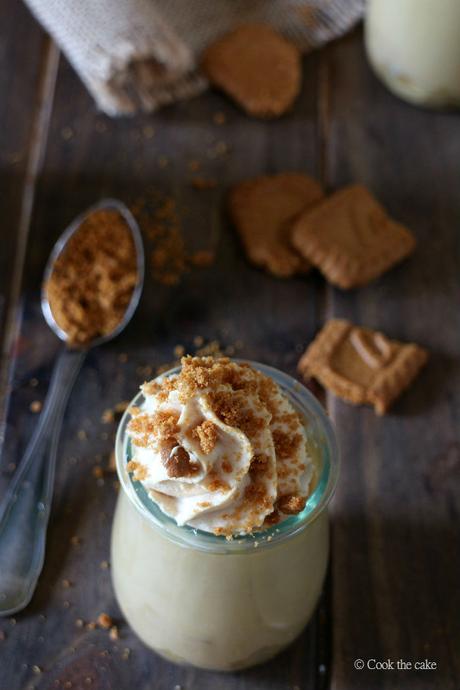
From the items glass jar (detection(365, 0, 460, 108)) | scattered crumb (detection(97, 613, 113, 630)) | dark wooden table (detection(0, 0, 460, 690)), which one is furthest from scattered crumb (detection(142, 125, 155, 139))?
scattered crumb (detection(97, 613, 113, 630))

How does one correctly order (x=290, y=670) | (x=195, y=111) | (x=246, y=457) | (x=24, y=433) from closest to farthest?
1. (x=246, y=457)
2. (x=290, y=670)
3. (x=24, y=433)
4. (x=195, y=111)

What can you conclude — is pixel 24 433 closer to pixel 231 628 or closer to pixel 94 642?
pixel 94 642

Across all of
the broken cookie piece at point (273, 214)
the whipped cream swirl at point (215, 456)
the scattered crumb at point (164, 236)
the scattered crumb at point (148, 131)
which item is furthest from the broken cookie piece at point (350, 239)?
the whipped cream swirl at point (215, 456)

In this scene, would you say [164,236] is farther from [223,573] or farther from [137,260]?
[223,573]

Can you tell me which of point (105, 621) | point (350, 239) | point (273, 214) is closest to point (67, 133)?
point (273, 214)

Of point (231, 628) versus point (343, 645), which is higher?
point (231, 628)

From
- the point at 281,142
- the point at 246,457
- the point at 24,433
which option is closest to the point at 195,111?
the point at 281,142
